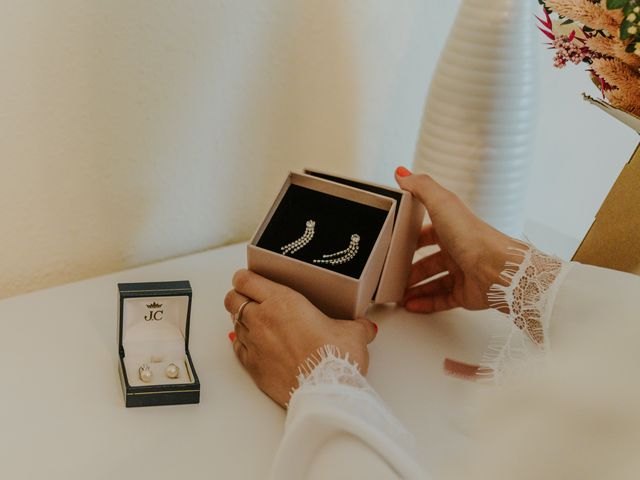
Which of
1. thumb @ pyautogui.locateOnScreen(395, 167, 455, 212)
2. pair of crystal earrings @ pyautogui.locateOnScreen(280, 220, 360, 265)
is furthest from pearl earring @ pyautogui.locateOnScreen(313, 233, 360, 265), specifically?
thumb @ pyautogui.locateOnScreen(395, 167, 455, 212)

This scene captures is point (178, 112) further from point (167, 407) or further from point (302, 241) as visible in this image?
point (167, 407)

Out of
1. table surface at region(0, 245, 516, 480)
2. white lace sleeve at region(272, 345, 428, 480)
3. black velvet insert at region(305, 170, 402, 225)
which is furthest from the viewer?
black velvet insert at region(305, 170, 402, 225)

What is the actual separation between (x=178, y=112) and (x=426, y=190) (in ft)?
1.21

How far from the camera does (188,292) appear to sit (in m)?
0.81

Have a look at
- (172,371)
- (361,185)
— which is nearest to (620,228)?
(361,185)

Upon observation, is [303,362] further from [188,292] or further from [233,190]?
[233,190]

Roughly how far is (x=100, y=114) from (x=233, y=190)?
0.27 metres

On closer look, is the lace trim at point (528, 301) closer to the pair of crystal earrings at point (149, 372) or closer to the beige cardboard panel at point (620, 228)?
the beige cardboard panel at point (620, 228)

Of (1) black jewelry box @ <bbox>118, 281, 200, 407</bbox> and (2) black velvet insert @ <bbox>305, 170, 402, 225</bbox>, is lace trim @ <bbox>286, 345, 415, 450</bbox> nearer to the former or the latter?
(1) black jewelry box @ <bbox>118, 281, 200, 407</bbox>

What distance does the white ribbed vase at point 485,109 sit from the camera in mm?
1092

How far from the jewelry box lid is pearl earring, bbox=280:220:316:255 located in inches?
5.3

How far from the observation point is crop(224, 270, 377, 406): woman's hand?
0.81 metres

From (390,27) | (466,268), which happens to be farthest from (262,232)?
(390,27)

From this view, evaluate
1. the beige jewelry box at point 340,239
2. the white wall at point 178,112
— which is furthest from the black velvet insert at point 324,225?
the white wall at point 178,112
